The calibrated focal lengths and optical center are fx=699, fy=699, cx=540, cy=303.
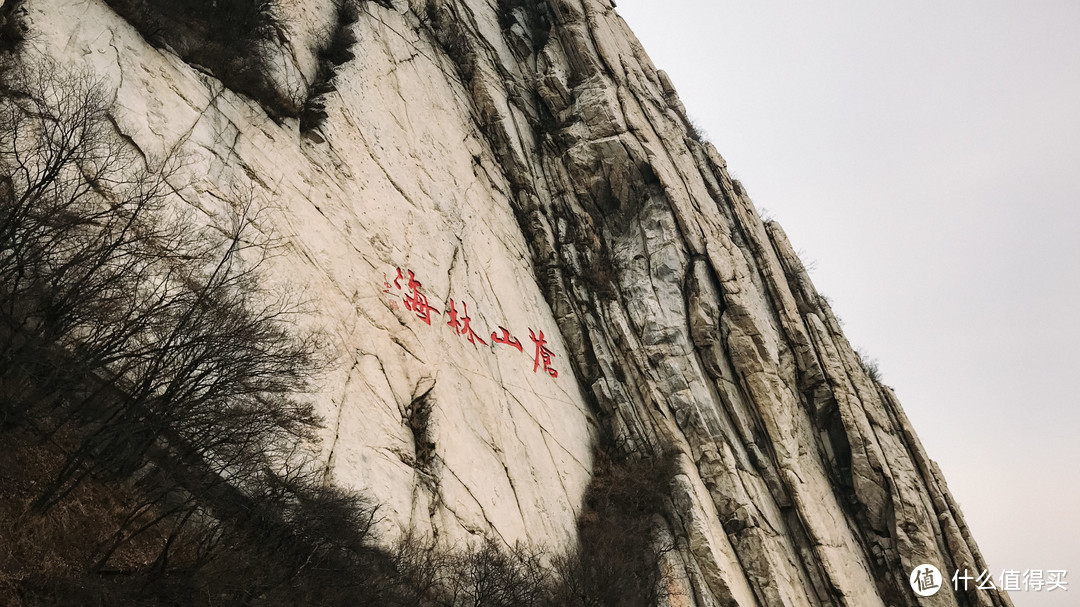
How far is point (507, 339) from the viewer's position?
59.0 ft

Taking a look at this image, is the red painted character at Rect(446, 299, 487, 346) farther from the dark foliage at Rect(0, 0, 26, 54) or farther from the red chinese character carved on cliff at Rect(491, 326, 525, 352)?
the dark foliage at Rect(0, 0, 26, 54)

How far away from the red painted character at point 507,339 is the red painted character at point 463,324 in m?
0.54

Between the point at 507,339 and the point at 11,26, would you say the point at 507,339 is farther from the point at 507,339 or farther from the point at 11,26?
the point at 11,26

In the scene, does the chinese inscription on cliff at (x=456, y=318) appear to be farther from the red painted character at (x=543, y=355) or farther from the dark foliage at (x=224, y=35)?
the dark foliage at (x=224, y=35)

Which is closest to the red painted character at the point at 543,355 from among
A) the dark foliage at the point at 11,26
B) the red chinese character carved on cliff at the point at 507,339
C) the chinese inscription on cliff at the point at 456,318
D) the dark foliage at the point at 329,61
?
the chinese inscription on cliff at the point at 456,318

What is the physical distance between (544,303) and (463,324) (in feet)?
14.9

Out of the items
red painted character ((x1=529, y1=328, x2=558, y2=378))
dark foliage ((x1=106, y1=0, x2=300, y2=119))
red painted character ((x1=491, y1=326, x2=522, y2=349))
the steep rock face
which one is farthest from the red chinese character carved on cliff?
dark foliage ((x1=106, y1=0, x2=300, y2=119))

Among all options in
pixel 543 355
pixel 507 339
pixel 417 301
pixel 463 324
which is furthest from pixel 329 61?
pixel 543 355

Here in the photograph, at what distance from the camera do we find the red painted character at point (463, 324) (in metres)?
16.4

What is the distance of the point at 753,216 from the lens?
26.9m

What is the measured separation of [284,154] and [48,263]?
7197 mm

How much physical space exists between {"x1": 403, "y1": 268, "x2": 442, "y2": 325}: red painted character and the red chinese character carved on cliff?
2.03m

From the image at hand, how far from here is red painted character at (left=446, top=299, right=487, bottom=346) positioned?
16433 millimetres

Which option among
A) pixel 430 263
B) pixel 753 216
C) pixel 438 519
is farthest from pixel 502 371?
pixel 753 216
